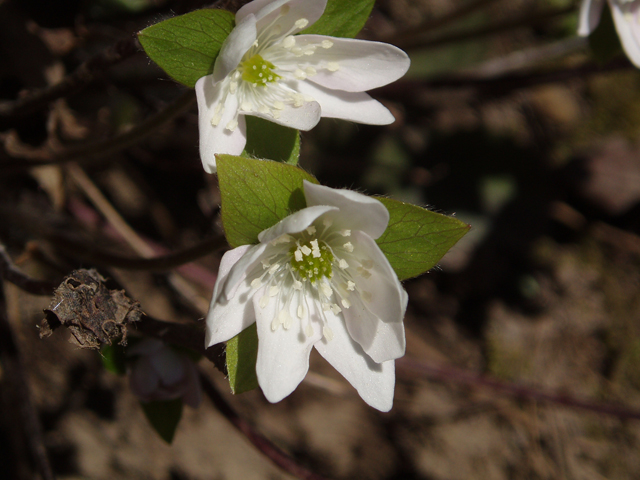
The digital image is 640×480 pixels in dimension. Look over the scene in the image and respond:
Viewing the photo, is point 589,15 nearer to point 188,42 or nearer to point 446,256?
point 188,42

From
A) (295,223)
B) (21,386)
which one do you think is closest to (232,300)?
(295,223)

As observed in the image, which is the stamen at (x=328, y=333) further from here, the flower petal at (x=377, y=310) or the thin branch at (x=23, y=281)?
Result: the thin branch at (x=23, y=281)

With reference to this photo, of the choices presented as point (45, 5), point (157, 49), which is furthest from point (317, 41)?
point (45, 5)

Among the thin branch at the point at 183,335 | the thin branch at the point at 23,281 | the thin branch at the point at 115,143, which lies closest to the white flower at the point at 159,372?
the thin branch at the point at 183,335

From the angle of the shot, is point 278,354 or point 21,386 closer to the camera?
point 278,354

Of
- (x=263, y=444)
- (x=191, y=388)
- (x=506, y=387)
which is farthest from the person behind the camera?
(x=506, y=387)

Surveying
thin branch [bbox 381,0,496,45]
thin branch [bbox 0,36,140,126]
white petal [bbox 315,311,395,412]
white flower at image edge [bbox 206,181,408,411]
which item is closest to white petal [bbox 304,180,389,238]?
white flower at image edge [bbox 206,181,408,411]

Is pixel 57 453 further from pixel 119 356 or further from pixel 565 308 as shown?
pixel 565 308
